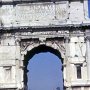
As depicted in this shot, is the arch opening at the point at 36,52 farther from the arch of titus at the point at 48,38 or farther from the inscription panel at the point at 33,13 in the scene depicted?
the inscription panel at the point at 33,13

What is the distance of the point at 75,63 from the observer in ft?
76.4

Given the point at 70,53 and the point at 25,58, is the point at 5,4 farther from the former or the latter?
the point at 70,53

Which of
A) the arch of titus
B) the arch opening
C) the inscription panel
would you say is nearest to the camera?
the arch of titus

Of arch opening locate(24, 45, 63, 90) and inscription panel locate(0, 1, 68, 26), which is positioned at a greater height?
inscription panel locate(0, 1, 68, 26)

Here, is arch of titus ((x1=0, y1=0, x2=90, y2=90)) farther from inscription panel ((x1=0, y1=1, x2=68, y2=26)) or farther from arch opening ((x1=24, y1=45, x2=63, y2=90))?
arch opening ((x1=24, y1=45, x2=63, y2=90))

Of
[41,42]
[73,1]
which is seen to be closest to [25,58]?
[41,42]

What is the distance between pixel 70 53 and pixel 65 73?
4.16 feet

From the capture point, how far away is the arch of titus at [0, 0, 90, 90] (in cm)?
2316

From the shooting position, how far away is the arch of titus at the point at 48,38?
23156 mm

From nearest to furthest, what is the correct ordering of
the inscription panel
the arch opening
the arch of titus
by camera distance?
the arch of titus
the inscription panel
the arch opening

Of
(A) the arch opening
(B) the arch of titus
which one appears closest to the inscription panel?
(B) the arch of titus

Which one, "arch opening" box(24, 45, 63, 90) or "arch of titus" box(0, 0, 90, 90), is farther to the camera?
"arch opening" box(24, 45, 63, 90)

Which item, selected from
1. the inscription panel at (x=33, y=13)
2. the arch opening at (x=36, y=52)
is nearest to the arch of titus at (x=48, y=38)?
the inscription panel at (x=33, y=13)

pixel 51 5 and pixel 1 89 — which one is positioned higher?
pixel 51 5
